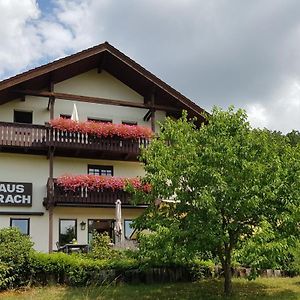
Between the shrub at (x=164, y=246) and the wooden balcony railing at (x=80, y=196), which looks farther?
the wooden balcony railing at (x=80, y=196)

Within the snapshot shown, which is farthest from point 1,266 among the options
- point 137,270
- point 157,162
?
point 157,162

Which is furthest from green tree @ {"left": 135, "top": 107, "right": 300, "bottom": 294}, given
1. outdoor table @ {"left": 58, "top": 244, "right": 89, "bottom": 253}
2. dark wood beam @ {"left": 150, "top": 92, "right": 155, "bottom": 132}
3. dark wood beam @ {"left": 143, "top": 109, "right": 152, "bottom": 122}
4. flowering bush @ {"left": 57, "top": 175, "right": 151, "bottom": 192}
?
dark wood beam @ {"left": 143, "top": 109, "right": 152, "bottom": 122}

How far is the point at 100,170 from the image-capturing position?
77.5ft

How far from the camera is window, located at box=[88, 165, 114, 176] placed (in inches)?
922

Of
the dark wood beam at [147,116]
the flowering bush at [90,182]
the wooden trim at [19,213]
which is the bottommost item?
the wooden trim at [19,213]

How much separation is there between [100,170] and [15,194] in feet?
13.6

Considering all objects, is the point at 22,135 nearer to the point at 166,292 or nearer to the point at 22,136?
the point at 22,136

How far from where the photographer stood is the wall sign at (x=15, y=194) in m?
21.1

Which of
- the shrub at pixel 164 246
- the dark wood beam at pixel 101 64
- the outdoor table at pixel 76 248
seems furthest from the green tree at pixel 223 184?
the dark wood beam at pixel 101 64

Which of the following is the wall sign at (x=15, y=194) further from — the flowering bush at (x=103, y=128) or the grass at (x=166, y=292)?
the grass at (x=166, y=292)

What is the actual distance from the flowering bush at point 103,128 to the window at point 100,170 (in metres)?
2.03

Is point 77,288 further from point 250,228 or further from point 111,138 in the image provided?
point 111,138

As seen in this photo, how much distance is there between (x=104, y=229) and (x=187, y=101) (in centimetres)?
721

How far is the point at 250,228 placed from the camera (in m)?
13.5
